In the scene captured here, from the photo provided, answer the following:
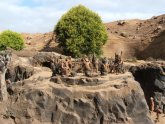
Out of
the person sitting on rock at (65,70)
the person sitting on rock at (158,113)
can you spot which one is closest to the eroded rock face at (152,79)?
the person sitting on rock at (158,113)

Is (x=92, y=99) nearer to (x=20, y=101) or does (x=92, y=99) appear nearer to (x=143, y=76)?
(x=20, y=101)

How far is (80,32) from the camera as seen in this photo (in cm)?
6594

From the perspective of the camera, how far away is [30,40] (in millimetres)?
93625

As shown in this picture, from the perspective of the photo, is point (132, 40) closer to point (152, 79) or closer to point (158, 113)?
point (152, 79)

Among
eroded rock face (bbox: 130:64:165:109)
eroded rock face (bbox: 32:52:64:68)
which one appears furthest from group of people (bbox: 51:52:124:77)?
eroded rock face (bbox: 32:52:64:68)

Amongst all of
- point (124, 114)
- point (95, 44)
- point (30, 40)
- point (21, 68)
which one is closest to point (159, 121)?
point (124, 114)

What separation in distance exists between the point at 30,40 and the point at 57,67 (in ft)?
206

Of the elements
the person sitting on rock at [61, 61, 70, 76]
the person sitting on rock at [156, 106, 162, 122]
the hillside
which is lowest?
the person sitting on rock at [156, 106, 162, 122]

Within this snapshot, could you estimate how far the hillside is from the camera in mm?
74688

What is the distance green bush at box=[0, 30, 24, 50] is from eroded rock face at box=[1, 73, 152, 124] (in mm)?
46179

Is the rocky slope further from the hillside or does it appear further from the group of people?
the hillside

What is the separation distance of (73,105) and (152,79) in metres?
15.7

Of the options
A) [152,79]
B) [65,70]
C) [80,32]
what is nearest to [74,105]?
[65,70]

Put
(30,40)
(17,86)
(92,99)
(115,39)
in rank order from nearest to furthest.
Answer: (92,99) → (17,86) → (115,39) → (30,40)
